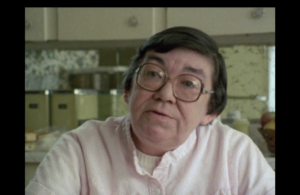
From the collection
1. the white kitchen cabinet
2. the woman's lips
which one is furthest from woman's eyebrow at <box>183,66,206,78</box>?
the white kitchen cabinet

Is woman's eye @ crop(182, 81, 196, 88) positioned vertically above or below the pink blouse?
above

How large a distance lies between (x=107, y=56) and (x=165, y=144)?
4.51 ft

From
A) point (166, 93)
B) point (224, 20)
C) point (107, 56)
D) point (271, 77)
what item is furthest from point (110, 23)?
point (166, 93)

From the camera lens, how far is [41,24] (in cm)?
185

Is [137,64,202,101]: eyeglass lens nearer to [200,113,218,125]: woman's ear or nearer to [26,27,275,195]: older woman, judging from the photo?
[26,27,275,195]: older woman

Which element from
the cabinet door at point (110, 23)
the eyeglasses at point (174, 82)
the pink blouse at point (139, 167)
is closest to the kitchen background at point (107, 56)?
the cabinet door at point (110, 23)

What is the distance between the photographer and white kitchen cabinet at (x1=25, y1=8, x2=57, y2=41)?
→ 1843 mm

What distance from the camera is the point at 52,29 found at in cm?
186

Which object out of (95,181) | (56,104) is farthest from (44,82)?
(95,181)

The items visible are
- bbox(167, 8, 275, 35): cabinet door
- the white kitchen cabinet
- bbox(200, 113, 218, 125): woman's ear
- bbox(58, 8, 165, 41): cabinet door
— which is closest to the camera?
bbox(200, 113, 218, 125): woman's ear

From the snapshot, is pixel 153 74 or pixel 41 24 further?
pixel 41 24

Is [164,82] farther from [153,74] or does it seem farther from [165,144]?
[165,144]
